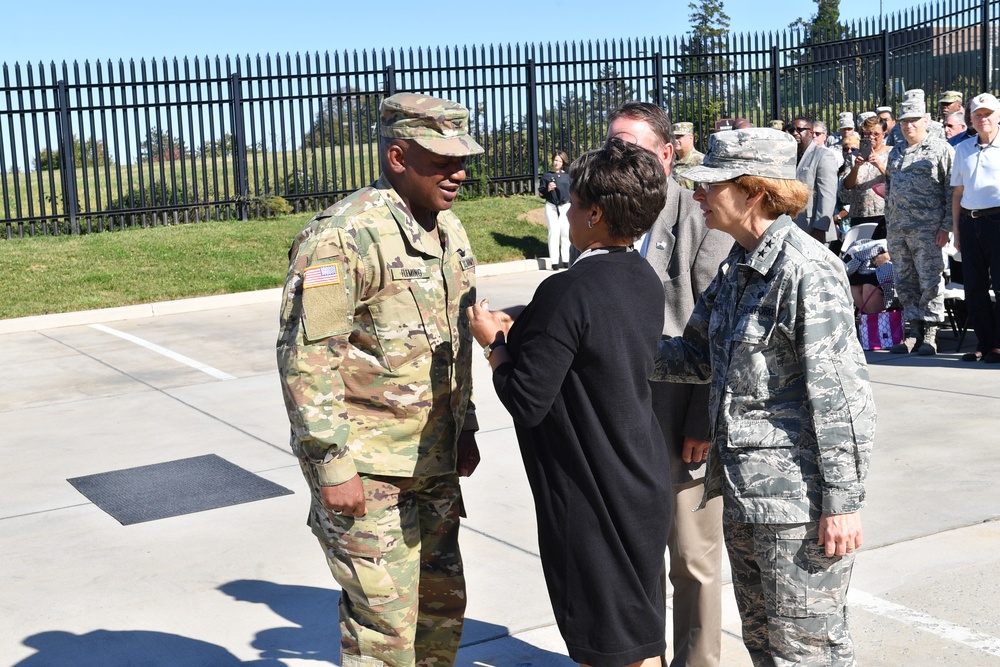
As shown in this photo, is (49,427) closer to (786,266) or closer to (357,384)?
(357,384)

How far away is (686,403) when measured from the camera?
334cm

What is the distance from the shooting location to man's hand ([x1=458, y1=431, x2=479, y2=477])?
3.13 meters

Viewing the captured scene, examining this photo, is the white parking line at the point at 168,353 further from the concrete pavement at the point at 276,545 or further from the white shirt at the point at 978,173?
the white shirt at the point at 978,173

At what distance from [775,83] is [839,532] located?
18608 millimetres

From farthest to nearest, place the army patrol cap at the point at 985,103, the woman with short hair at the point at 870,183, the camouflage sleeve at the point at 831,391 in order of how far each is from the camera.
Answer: the woman with short hair at the point at 870,183
the army patrol cap at the point at 985,103
the camouflage sleeve at the point at 831,391

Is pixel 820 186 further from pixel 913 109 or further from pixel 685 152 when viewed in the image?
pixel 685 152

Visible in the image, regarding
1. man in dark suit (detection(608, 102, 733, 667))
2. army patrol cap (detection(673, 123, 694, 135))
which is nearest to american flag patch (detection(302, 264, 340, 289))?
man in dark suit (detection(608, 102, 733, 667))

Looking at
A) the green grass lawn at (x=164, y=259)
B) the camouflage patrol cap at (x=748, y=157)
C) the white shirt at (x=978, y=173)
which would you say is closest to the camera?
the camouflage patrol cap at (x=748, y=157)

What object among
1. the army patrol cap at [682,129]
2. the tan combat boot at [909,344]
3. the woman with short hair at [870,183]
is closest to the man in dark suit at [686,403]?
the army patrol cap at [682,129]

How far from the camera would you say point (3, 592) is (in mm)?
4504

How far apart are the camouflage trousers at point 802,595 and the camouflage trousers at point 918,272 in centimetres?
675

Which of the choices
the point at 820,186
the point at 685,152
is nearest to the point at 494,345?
the point at 685,152

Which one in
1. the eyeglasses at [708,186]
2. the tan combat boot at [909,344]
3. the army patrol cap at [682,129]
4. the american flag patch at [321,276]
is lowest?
the tan combat boot at [909,344]

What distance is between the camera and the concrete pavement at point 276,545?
3916mm
